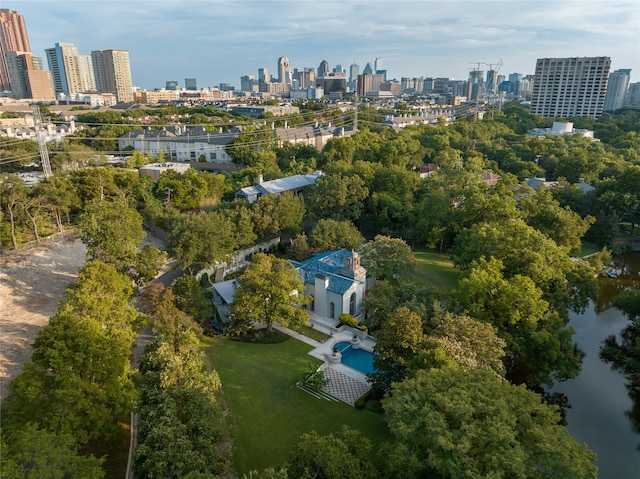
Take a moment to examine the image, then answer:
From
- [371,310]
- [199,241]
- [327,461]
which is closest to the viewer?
[327,461]

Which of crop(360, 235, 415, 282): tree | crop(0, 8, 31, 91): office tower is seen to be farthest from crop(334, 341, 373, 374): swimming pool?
crop(0, 8, 31, 91): office tower

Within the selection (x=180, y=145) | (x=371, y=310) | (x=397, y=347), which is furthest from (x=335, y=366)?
(x=180, y=145)

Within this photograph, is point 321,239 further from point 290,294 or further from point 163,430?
point 163,430

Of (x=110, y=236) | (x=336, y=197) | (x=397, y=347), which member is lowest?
(x=397, y=347)

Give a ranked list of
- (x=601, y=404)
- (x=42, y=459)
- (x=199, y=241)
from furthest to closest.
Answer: (x=199, y=241) < (x=601, y=404) < (x=42, y=459)

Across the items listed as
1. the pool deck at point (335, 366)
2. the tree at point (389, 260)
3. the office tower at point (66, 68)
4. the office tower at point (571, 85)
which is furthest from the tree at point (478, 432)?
the office tower at point (66, 68)

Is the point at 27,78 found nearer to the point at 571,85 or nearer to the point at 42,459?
the point at 571,85

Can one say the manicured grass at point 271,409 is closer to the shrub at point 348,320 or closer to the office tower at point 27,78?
the shrub at point 348,320

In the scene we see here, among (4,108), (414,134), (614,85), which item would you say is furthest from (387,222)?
(614,85)
